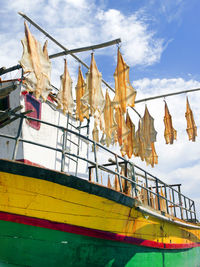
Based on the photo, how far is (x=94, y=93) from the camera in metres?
9.54

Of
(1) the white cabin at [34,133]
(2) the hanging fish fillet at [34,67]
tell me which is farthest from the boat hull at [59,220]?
(2) the hanging fish fillet at [34,67]

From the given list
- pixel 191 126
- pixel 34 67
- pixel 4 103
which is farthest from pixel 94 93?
pixel 191 126

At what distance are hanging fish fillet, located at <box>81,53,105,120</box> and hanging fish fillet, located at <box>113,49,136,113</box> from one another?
2.39ft

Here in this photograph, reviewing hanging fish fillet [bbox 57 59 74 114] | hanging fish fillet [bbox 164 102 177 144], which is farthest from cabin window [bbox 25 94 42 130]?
hanging fish fillet [bbox 164 102 177 144]

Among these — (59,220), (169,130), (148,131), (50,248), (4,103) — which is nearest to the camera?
(50,248)

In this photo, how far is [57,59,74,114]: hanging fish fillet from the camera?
980 centimetres

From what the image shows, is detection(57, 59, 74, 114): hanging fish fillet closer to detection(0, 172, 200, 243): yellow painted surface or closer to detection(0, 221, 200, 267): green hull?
detection(0, 172, 200, 243): yellow painted surface

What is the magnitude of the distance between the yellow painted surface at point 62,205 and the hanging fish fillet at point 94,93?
159 inches

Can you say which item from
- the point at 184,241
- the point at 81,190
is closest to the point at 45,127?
the point at 81,190

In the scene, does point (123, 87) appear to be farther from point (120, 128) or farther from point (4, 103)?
point (4, 103)

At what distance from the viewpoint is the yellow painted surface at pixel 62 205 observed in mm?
5340

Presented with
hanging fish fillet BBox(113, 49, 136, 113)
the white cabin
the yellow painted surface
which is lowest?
the yellow painted surface

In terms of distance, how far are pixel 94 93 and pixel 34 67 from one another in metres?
2.48

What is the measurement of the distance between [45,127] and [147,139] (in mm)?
5797
